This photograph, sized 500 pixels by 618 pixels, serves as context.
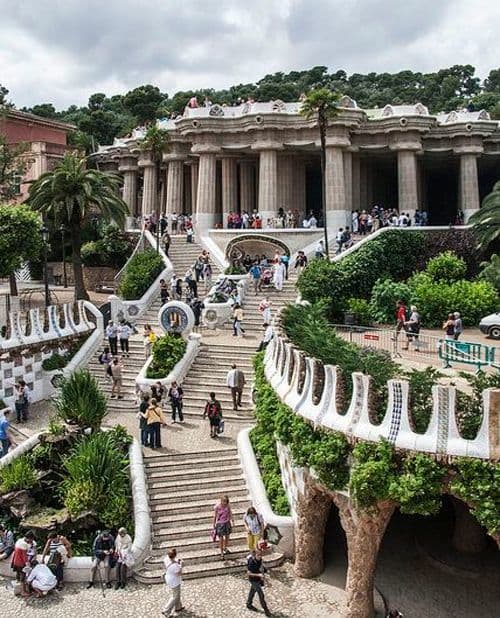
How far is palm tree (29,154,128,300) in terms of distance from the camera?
33.1 meters

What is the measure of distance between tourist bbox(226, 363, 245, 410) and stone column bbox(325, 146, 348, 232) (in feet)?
65.0

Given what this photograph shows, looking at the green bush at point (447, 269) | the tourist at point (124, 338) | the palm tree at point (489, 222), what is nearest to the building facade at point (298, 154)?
the palm tree at point (489, 222)

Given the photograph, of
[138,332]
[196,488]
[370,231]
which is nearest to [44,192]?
[138,332]

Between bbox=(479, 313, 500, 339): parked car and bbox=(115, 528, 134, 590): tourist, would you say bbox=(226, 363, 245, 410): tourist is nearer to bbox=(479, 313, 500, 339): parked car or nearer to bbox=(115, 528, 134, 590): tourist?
bbox=(115, 528, 134, 590): tourist

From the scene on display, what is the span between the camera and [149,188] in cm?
4719

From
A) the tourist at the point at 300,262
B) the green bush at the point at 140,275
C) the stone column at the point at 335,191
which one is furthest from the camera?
the stone column at the point at 335,191

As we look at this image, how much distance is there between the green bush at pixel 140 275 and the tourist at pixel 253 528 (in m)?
17.9

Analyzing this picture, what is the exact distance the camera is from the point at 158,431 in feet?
60.6

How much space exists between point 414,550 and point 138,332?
15.6 m

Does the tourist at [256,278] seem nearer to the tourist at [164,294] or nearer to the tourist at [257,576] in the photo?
the tourist at [164,294]

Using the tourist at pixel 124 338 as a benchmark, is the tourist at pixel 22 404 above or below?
below

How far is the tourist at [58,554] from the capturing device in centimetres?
1445

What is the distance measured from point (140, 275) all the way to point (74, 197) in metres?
5.51

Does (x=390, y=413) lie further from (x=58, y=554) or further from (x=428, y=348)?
Result: (x=58, y=554)
